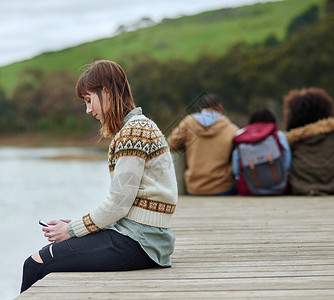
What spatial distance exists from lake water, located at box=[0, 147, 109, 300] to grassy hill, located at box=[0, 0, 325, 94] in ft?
99.9

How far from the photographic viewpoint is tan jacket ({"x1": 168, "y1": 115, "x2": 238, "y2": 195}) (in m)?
6.54

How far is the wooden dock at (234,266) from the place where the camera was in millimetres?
2533

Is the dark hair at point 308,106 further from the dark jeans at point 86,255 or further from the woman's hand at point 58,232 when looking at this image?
the woman's hand at point 58,232

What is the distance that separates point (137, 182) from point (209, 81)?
40048 millimetres

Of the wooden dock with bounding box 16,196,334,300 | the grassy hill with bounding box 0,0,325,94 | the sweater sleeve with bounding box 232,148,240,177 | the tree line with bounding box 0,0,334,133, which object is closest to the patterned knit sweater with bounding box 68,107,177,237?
the wooden dock with bounding box 16,196,334,300

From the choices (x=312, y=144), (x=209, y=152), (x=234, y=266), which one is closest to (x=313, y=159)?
(x=312, y=144)

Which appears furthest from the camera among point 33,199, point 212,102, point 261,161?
point 33,199

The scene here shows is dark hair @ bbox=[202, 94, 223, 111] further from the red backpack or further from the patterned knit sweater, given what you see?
the patterned knit sweater

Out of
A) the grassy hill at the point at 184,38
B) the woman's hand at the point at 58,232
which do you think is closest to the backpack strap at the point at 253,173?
the woman's hand at the point at 58,232

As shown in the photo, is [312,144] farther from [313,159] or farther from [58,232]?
[58,232]

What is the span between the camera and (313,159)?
6289mm

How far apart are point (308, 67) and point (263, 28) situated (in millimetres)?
25587

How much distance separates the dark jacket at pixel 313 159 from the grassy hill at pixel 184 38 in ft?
156

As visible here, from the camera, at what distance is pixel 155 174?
2893mm
